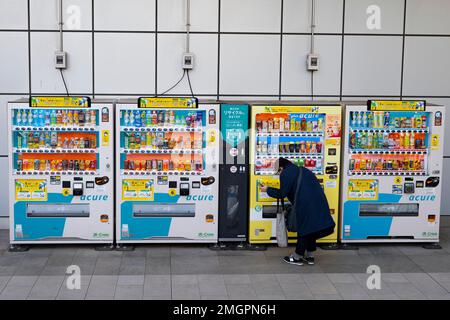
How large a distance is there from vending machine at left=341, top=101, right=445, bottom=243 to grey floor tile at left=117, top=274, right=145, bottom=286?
11.3 feet

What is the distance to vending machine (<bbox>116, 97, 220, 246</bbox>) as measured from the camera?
10.5 m

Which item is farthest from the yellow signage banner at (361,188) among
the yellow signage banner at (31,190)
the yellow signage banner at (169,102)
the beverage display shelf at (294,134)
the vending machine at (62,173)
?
the yellow signage banner at (31,190)

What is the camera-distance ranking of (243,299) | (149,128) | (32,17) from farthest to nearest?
(32,17), (149,128), (243,299)

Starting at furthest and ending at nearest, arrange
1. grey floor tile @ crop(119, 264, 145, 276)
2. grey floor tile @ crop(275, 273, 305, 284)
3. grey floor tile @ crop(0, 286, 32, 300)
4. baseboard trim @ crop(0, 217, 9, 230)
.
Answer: baseboard trim @ crop(0, 217, 9, 230)
grey floor tile @ crop(119, 264, 145, 276)
grey floor tile @ crop(275, 273, 305, 284)
grey floor tile @ crop(0, 286, 32, 300)

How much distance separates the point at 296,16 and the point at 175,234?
13.7 feet

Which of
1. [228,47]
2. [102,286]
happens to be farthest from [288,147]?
[102,286]

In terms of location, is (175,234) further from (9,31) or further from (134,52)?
(9,31)

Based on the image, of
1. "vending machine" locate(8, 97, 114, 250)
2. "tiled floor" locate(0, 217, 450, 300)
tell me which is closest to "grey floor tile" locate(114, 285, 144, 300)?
"tiled floor" locate(0, 217, 450, 300)

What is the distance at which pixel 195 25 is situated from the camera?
11.4 m

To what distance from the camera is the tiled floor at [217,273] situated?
873 centimetres

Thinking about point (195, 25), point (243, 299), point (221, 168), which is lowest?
point (243, 299)

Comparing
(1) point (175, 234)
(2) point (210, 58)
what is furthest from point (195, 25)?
(1) point (175, 234)

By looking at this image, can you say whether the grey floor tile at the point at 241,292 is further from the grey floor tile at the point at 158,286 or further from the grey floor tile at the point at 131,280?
the grey floor tile at the point at 131,280

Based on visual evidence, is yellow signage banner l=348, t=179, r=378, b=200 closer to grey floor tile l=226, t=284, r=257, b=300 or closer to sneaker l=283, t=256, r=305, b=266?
sneaker l=283, t=256, r=305, b=266
